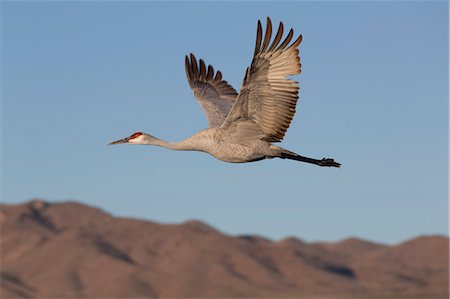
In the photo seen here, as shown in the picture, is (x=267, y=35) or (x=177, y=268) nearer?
(x=267, y=35)

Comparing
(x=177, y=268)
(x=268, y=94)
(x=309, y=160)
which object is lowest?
(x=309, y=160)

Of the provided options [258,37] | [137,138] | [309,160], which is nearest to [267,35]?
[258,37]

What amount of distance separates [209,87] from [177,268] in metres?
132

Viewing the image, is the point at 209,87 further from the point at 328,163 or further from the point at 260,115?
the point at 260,115

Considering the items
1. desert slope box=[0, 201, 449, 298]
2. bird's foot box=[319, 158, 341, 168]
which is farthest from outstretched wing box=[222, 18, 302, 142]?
desert slope box=[0, 201, 449, 298]

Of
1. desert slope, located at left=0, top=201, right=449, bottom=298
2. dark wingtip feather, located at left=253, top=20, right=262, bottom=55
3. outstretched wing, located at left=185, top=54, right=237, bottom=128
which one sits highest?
desert slope, located at left=0, top=201, right=449, bottom=298

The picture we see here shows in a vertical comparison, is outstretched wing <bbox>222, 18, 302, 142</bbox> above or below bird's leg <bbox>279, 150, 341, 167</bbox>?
above

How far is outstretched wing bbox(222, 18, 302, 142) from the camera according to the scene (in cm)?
1920

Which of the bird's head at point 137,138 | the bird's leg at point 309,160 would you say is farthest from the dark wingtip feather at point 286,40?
the bird's head at point 137,138

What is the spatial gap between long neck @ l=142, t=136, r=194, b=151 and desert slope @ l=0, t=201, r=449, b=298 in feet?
383

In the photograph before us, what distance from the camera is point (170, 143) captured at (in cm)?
2214

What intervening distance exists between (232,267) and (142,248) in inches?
962

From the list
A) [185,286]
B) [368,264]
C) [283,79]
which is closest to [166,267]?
[185,286]

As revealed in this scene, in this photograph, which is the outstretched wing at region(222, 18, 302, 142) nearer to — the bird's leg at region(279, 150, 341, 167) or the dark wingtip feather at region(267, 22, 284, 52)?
the dark wingtip feather at region(267, 22, 284, 52)
